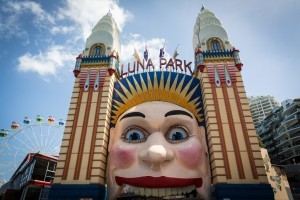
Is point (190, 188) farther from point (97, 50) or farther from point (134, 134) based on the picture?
point (97, 50)

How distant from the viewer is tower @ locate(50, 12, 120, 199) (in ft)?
37.5

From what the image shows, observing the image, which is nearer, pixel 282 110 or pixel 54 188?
pixel 54 188

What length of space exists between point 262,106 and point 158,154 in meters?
94.2

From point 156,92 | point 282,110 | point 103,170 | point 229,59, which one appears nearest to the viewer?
point 103,170

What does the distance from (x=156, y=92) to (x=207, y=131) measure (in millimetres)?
3737

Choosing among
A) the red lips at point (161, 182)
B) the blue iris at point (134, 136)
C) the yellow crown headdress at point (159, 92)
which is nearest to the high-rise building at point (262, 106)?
the yellow crown headdress at point (159, 92)

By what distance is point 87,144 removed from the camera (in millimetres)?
12500

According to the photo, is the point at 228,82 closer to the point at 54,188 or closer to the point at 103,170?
the point at 103,170

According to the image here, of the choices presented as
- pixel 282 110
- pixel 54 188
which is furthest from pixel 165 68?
pixel 282 110

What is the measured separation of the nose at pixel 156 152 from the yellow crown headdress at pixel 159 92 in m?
2.73

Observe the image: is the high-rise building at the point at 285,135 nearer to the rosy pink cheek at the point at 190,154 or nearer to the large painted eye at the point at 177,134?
the rosy pink cheek at the point at 190,154

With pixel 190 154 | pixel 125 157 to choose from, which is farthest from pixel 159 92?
pixel 125 157

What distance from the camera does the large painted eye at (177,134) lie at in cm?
1156

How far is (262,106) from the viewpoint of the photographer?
92.1 m
